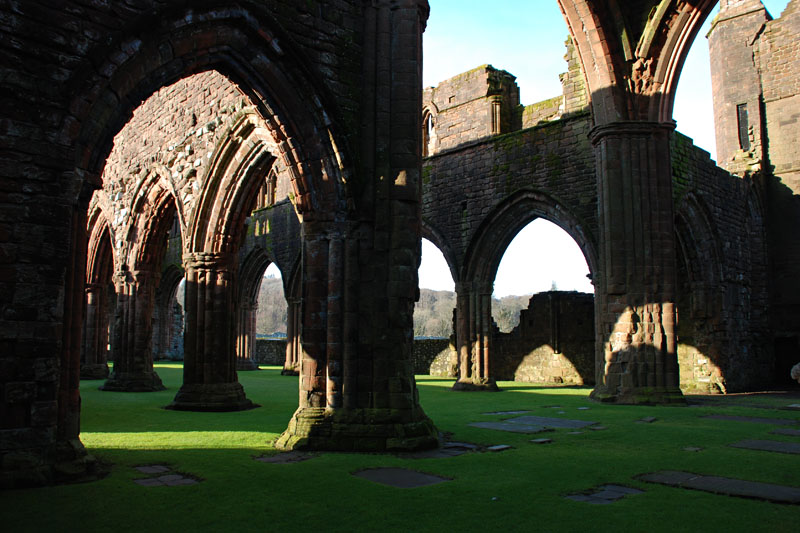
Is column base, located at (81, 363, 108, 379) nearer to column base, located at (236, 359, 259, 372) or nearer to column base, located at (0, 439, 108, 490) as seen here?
column base, located at (236, 359, 259, 372)

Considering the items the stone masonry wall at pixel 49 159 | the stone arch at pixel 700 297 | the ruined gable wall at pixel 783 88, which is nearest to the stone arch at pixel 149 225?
the stone masonry wall at pixel 49 159

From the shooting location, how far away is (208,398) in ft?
30.8

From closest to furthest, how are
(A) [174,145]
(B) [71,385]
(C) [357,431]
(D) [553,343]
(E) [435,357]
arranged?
(B) [71,385]
(C) [357,431]
(A) [174,145]
(D) [553,343]
(E) [435,357]

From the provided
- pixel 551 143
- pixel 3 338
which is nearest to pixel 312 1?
pixel 3 338

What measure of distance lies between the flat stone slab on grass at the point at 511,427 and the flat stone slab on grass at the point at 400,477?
2.61m

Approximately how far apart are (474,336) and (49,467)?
11730mm

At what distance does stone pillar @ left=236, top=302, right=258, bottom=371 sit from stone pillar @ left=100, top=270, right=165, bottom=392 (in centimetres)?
972

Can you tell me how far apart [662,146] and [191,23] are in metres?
8.52

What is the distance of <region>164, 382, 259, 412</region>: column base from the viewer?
30.5ft

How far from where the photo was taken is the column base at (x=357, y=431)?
590cm

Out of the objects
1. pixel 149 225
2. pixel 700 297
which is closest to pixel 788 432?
pixel 700 297

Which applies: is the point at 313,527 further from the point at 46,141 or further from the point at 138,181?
the point at 138,181

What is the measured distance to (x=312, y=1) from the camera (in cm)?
659

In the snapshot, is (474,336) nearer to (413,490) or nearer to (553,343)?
(553,343)
